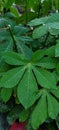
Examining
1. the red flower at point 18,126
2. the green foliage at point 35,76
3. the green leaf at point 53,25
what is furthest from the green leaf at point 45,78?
the red flower at point 18,126

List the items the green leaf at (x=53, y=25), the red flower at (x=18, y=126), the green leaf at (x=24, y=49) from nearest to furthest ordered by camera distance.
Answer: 1. the green leaf at (x=53, y=25)
2. the green leaf at (x=24, y=49)
3. the red flower at (x=18, y=126)

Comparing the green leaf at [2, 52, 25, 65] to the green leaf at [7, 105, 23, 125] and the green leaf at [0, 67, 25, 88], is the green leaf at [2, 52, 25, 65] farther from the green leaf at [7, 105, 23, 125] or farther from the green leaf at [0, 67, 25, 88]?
the green leaf at [7, 105, 23, 125]

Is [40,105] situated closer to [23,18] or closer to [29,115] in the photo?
[29,115]

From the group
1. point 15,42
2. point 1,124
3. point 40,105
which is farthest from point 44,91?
point 1,124

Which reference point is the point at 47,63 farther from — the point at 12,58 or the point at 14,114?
the point at 14,114

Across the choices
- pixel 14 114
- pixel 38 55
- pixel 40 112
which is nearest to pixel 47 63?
pixel 38 55

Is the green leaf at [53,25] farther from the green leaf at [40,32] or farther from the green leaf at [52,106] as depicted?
the green leaf at [52,106]
